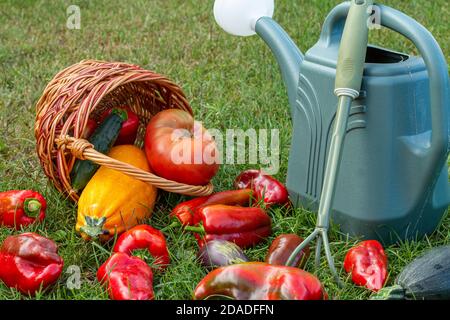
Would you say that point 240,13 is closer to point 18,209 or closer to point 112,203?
point 112,203

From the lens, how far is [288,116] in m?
2.64

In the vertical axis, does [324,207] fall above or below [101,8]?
below

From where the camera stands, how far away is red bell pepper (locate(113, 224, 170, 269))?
5.68 ft

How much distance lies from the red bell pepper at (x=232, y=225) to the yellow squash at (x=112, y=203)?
0.15 m

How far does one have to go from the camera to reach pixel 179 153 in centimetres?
194

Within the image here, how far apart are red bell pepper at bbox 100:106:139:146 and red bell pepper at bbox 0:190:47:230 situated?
30cm

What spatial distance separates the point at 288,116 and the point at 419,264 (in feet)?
3.62

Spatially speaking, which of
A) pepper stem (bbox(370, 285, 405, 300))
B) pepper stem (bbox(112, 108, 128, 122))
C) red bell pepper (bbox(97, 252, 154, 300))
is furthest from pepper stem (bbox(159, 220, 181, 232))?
pepper stem (bbox(370, 285, 405, 300))

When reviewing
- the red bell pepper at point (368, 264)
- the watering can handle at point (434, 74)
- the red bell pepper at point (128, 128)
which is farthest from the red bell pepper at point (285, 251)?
the red bell pepper at point (128, 128)

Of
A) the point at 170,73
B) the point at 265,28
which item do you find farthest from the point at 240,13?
the point at 170,73

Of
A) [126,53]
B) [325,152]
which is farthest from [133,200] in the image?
[126,53]

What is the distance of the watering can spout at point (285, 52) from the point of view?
1970 mm

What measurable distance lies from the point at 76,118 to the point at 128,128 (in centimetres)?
23

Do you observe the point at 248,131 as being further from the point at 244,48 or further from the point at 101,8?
the point at 101,8
